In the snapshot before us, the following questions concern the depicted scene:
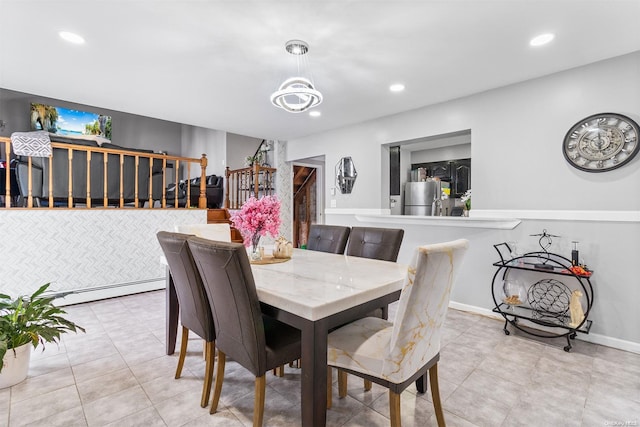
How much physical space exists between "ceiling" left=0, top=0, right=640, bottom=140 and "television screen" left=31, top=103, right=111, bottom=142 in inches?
145

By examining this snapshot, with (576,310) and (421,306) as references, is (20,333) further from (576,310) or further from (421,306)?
(576,310)

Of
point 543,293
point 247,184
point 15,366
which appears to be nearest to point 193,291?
point 15,366

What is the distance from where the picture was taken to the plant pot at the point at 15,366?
1.94 meters

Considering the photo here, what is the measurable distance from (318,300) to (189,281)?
0.85 meters

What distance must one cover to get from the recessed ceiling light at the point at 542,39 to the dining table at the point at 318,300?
197 cm

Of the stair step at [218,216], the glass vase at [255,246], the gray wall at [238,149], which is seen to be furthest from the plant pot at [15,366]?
the gray wall at [238,149]

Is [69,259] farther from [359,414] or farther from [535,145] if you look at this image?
[535,145]

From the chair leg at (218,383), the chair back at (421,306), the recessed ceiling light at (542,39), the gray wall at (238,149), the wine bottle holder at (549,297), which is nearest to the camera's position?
the chair back at (421,306)

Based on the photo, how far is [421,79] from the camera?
3035 millimetres

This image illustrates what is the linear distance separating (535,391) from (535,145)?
2180 millimetres

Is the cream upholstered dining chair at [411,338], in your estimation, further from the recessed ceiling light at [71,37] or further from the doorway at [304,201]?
the doorway at [304,201]

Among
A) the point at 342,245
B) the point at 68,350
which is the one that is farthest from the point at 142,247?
the point at 342,245

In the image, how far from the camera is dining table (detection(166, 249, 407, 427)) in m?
1.29

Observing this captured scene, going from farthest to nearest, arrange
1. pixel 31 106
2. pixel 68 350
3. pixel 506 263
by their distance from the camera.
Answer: pixel 31 106, pixel 506 263, pixel 68 350
